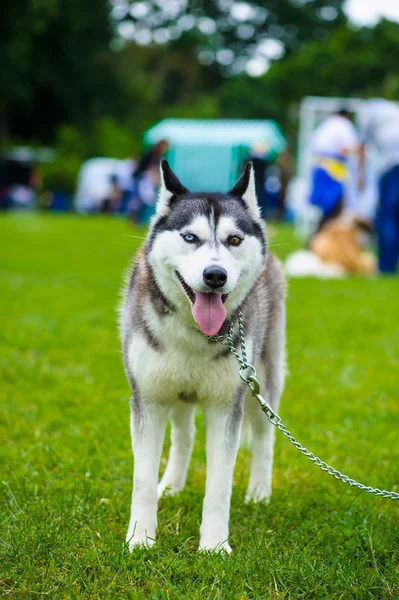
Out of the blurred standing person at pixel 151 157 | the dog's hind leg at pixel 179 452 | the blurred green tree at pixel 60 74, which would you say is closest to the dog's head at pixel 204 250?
the dog's hind leg at pixel 179 452

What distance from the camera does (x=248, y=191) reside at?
3.12 m

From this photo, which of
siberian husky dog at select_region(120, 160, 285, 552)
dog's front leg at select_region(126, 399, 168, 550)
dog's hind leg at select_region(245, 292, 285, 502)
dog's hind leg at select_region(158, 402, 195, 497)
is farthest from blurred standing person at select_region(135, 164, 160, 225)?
dog's front leg at select_region(126, 399, 168, 550)

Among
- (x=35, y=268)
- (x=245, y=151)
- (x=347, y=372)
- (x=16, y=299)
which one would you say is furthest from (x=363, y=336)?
(x=245, y=151)

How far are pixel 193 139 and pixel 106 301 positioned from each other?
22.2m

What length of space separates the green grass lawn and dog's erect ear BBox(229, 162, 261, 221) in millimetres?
1341

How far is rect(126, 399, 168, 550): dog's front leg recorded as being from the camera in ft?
9.85

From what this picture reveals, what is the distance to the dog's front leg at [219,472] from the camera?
2.98 meters

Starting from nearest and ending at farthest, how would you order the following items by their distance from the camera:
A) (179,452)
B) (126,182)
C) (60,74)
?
(179,452), (126,182), (60,74)

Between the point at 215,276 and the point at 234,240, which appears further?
the point at 234,240

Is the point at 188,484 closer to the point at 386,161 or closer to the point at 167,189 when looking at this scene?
the point at 167,189

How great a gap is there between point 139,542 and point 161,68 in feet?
178

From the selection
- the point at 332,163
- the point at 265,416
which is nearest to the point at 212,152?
the point at 332,163

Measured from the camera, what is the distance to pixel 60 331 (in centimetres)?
686

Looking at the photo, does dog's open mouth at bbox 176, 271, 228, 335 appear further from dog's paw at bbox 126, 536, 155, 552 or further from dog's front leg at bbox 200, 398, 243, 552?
dog's paw at bbox 126, 536, 155, 552
